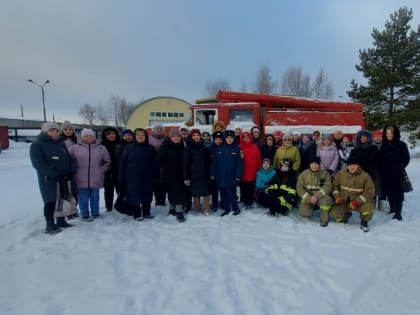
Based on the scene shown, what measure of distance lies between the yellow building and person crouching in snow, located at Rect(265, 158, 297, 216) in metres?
30.4

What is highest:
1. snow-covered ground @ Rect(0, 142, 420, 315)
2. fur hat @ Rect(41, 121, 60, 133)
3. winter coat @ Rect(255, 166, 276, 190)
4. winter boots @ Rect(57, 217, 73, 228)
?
fur hat @ Rect(41, 121, 60, 133)

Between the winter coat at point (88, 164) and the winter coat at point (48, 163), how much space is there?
36 centimetres

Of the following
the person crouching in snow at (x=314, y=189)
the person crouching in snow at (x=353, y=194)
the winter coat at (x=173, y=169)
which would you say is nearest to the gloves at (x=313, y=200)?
the person crouching in snow at (x=314, y=189)

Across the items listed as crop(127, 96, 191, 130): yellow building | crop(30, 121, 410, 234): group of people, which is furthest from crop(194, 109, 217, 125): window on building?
crop(127, 96, 191, 130): yellow building

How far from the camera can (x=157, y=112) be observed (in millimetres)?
35781

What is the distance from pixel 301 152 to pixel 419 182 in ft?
17.2

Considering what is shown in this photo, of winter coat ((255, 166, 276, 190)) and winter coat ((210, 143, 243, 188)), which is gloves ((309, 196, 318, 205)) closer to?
winter coat ((255, 166, 276, 190))

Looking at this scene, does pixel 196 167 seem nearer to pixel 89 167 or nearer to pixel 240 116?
pixel 89 167

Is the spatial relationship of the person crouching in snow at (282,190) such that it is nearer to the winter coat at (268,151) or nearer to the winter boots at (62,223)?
the winter coat at (268,151)

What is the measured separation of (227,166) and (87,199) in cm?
263

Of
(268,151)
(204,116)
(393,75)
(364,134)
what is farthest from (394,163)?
(393,75)

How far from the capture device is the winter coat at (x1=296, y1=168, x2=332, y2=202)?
448cm

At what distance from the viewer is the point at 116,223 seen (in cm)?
456

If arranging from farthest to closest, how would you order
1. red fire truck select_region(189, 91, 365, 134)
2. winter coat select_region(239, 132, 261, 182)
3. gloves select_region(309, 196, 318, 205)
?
1. red fire truck select_region(189, 91, 365, 134)
2. winter coat select_region(239, 132, 261, 182)
3. gloves select_region(309, 196, 318, 205)
